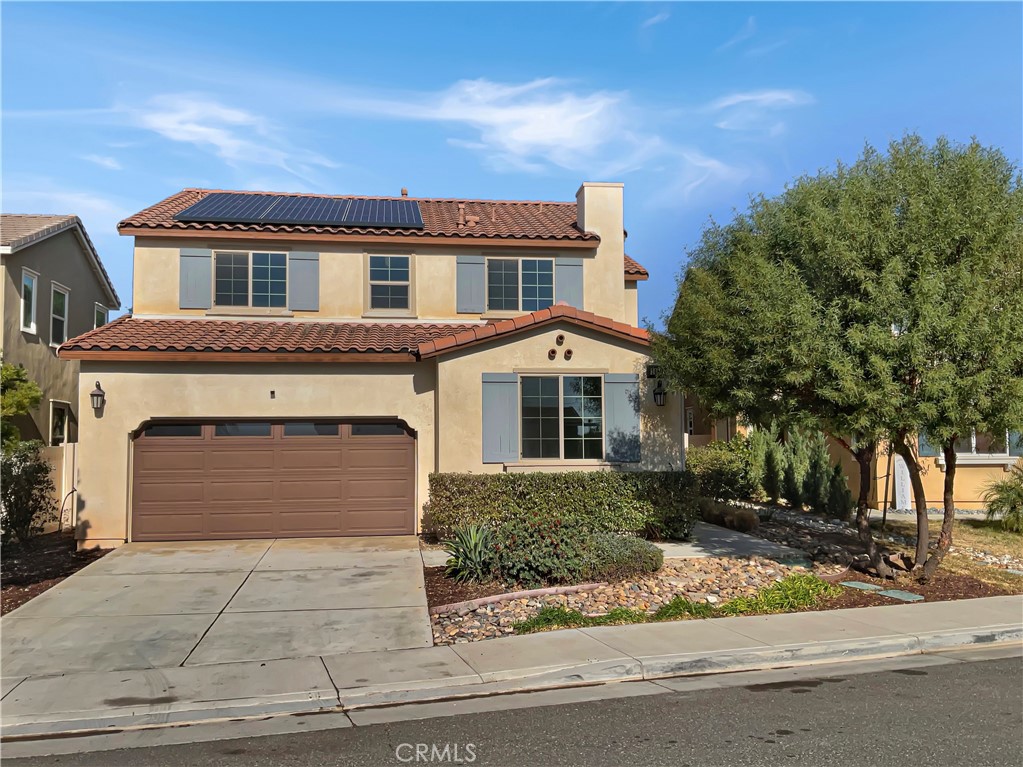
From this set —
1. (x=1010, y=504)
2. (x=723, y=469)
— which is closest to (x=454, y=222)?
(x=723, y=469)

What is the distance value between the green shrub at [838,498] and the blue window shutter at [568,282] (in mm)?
6698

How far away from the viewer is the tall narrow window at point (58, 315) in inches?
819

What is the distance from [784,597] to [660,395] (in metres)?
5.43

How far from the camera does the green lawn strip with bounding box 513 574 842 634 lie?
28.5 ft

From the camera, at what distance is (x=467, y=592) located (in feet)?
33.4

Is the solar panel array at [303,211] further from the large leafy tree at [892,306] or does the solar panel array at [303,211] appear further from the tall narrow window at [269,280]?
the large leafy tree at [892,306]

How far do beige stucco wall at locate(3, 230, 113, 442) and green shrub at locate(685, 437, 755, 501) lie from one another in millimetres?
15968

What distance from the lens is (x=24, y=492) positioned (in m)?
13.5

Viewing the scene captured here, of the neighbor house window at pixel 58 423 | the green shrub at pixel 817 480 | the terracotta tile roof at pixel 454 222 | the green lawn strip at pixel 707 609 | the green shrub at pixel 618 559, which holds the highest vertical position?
the terracotta tile roof at pixel 454 222

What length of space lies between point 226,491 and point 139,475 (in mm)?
1522

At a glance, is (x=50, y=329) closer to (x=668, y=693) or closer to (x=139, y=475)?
(x=139, y=475)

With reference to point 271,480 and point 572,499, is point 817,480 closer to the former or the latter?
point 572,499

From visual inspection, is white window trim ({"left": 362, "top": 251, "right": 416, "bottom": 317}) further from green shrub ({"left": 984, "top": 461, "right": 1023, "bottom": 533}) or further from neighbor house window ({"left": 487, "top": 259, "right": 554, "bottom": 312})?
green shrub ({"left": 984, "top": 461, "right": 1023, "bottom": 533})

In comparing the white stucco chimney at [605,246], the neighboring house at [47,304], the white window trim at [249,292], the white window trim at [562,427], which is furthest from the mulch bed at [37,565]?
the white stucco chimney at [605,246]
